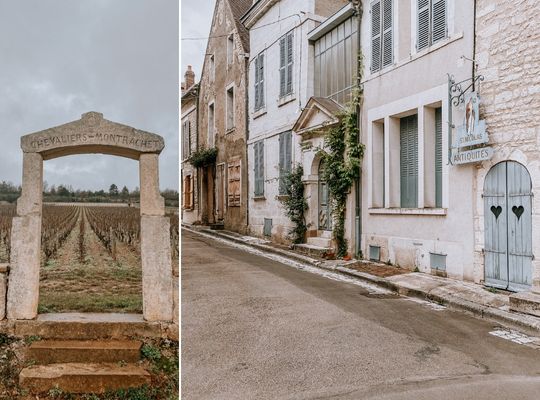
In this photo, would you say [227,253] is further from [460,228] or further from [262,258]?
[460,228]

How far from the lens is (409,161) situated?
805 centimetres

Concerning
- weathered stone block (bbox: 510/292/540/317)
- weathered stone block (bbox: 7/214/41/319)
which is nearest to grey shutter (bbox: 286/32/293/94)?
weathered stone block (bbox: 510/292/540/317)

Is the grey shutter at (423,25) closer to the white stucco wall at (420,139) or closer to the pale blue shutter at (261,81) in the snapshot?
the white stucco wall at (420,139)

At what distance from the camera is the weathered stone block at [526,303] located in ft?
16.0

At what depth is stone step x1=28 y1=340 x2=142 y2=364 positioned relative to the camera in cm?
354

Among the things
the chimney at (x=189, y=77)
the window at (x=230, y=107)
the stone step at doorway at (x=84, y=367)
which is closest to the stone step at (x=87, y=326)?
the stone step at doorway at (x=84, y=367)

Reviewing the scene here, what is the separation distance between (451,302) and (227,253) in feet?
17.5

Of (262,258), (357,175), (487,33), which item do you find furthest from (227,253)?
(487,33)

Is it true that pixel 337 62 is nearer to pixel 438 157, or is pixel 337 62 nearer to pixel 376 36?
pixel 376 36

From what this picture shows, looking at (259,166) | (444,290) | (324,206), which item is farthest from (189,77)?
(444,290)

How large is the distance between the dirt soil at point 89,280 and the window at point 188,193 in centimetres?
1370

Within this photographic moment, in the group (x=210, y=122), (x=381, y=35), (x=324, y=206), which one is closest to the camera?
(x=381, y=35)

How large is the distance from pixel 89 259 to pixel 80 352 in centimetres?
84

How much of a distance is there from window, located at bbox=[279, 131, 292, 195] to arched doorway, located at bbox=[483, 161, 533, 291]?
5.53 meters
